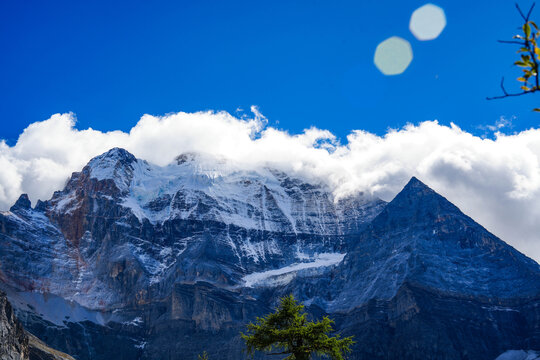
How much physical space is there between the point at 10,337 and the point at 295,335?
135332 millimetres

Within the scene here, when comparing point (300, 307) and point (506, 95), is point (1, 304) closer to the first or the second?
point (300, 307)

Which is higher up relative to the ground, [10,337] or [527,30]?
[527,30]

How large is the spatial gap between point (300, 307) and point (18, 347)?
138m

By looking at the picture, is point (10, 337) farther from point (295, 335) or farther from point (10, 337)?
point (295, 335)

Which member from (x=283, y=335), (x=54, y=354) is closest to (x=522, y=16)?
(x=283, y=335)

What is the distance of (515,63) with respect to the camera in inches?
417

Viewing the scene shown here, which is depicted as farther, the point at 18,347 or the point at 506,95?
the point at 18,347

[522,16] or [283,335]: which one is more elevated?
[522,16]

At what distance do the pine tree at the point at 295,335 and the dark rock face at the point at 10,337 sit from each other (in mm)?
123389

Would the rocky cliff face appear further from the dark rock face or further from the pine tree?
the pine tree

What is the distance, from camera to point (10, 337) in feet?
484

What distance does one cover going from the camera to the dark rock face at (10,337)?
141m

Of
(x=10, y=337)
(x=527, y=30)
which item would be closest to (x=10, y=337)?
(x=10, y=337)

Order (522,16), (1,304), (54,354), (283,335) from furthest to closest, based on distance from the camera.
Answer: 1. (54,354)
2. (1,304)
3. (283,335)
4. (522,16)
